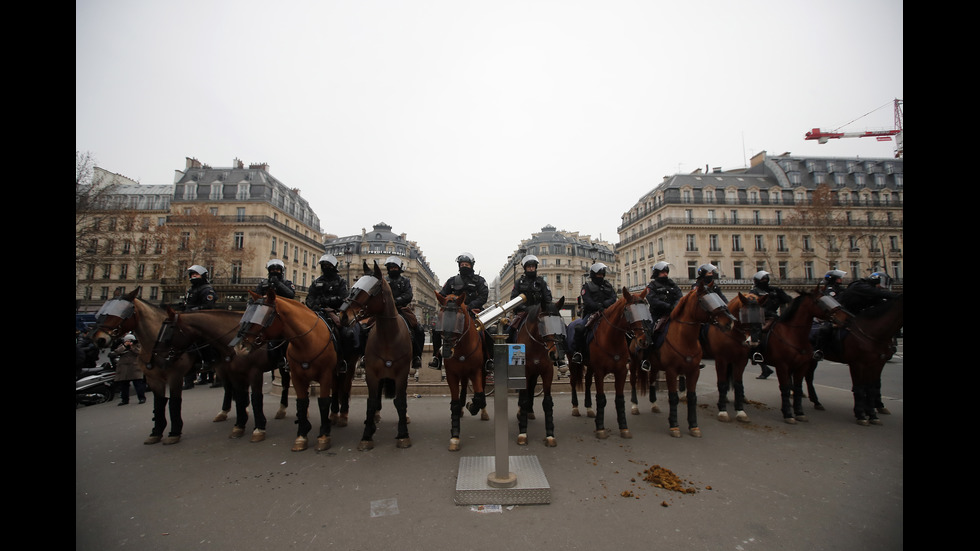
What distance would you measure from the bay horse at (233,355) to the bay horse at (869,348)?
10489mm

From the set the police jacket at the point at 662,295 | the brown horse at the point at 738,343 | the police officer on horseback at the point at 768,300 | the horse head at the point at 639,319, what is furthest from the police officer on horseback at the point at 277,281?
the police officer on horseback at the point at 768,300

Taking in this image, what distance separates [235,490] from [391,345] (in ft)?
8.03

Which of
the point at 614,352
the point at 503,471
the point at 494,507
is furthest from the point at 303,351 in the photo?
the point at 614,352

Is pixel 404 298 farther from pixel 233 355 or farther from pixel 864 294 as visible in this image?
pixel 864 294

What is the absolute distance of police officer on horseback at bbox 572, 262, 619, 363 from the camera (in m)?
6.77

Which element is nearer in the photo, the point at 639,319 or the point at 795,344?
the point at 639,319

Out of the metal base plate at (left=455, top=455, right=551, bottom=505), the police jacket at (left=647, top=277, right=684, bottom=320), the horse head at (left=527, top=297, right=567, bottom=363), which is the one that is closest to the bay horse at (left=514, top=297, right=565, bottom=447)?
the horse head at (left=527, top=297, right=567, bottom=363)

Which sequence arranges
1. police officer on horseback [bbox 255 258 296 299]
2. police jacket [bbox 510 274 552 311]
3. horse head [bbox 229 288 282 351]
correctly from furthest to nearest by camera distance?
→ police officer on horseback [bbox 255 258 296 299], police jacket [bbox 510 274 552 311], horse head [bbox 229 288 282 351]

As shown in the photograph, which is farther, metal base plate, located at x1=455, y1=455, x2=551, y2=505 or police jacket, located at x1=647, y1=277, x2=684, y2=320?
police jacket, located at x1=647, y1=277, x2=684, y2=320

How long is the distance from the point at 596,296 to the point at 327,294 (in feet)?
17.5

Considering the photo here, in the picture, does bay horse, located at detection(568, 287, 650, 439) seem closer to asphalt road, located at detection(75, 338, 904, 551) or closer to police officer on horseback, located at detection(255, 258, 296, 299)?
asphalt road, located at detection(75, 338, 904, 551)

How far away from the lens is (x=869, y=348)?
21.0ft

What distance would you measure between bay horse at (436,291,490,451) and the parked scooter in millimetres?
9653
